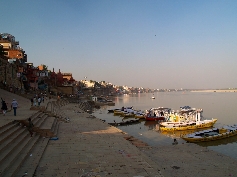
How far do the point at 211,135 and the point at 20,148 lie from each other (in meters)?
18.3

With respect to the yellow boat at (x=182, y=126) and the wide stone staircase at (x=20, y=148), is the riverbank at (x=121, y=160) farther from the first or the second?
the yellow boat at (x=182, y=126)

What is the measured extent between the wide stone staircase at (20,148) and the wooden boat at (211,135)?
526 inches

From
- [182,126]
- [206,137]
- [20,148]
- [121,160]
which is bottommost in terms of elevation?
[182,126]

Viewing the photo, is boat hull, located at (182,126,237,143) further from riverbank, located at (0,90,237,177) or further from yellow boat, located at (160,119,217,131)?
yellow boat, located at (160,119,217,131)

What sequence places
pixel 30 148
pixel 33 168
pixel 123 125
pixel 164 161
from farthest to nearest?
1. pixel 123 125
2. pixel 164 161
3. pixel 30 148
4. pixel 33 168

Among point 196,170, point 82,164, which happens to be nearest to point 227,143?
point 196,170

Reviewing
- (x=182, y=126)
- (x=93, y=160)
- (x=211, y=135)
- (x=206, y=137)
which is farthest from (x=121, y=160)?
(x=182, y=126)

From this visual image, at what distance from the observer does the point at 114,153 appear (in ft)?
34.0

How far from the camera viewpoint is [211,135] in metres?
20.9

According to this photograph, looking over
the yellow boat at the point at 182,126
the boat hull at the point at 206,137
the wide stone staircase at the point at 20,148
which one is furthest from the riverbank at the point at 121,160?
the yellow boat at the point at 182,126

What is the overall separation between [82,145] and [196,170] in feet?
20.4

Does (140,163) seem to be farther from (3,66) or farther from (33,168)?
(3,66)

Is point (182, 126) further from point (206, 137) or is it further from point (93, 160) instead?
point (93, 160)

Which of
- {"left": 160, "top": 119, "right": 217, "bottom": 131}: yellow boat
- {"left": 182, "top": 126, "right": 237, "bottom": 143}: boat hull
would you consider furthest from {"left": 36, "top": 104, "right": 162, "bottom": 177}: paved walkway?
{"left": 160, "top": 119, "right": 217, "bottom": 131}: yellow boat
